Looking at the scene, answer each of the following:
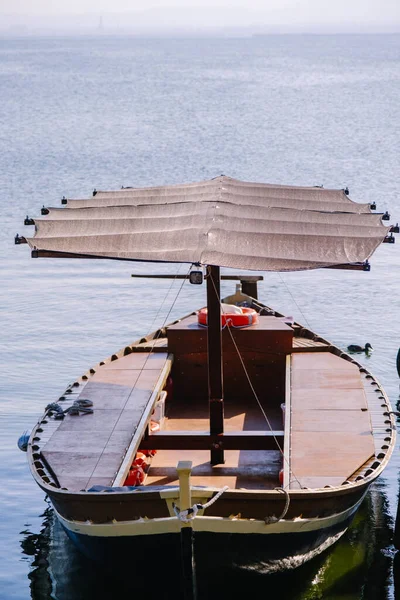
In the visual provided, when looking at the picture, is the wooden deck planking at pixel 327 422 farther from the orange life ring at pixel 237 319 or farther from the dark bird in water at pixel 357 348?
the dark bird in water at pixel 357 348

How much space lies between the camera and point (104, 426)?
18.5 m

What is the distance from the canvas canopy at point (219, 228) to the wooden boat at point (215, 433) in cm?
7

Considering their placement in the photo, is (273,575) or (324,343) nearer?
(273,575)

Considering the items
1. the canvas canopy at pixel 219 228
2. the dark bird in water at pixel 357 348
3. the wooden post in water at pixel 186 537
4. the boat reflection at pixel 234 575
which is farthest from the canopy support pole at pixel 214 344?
the dark bird in water at pixel 357 348

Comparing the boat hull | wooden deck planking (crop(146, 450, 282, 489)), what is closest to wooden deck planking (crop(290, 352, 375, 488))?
the boat hull

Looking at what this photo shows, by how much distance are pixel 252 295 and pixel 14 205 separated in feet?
83.9

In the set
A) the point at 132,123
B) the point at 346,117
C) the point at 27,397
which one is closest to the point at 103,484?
the point at 27,397

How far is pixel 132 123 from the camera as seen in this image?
84625 millimetres

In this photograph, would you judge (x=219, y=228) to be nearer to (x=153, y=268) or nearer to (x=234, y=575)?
(x=234, y=575)

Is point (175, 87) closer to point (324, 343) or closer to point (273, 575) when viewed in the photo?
point (324, 343)

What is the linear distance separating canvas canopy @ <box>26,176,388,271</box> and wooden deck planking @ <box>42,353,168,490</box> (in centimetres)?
277

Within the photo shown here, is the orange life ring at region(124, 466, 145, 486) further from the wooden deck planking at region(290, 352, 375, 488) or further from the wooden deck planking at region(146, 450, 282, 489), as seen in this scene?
the wooden deck planking at region(290, 352, 375, 488)

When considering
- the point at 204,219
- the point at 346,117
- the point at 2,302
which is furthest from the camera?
the point at 346,117

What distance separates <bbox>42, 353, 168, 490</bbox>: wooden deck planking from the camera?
16703 millimetres
